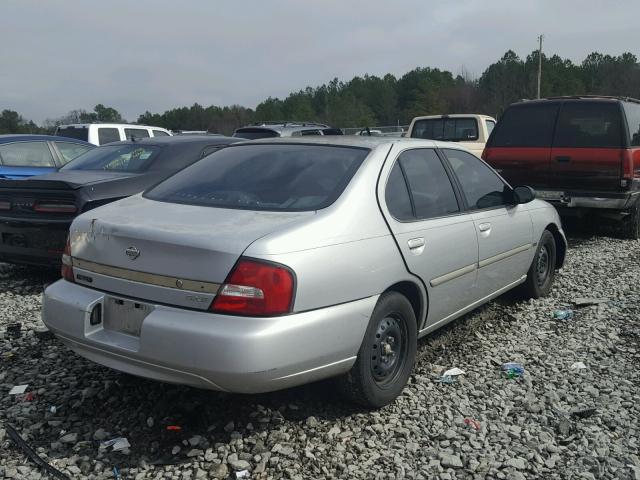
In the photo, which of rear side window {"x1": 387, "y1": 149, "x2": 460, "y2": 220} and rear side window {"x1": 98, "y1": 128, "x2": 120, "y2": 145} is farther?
rear side window {"x1": 98, "y1": 128, "x2": 120, "y2": 145}

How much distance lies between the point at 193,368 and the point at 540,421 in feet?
6.41

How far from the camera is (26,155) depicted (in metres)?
8.34

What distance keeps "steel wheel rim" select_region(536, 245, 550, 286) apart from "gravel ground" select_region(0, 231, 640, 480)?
1.15 metres

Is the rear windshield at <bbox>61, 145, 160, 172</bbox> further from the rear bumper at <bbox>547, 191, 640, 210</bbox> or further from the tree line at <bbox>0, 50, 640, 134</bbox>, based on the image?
the tree line at <bbox>0, 50, 640, 134</bbox>

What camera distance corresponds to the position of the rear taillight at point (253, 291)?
2676mm

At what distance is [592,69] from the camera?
3172 inches

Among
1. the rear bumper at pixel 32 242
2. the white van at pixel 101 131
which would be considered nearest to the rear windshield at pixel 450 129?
the white van at pixel 101 131

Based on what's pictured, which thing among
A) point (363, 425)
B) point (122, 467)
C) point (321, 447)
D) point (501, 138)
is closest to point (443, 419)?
point (363, 425)

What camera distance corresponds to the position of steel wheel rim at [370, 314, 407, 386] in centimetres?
332

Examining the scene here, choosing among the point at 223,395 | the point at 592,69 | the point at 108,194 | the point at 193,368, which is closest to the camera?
the point at 193,368

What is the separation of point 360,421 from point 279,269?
44.0 inches

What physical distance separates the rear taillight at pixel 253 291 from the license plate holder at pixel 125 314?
0.41 metres

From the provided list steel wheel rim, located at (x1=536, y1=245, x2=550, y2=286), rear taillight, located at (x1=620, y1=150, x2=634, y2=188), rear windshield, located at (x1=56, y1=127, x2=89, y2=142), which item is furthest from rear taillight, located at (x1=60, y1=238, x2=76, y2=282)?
rear windshield, located at (x1=56, y1=127, x2=89, y2=142)

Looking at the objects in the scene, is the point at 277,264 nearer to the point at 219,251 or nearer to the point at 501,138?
the point at 219,251
